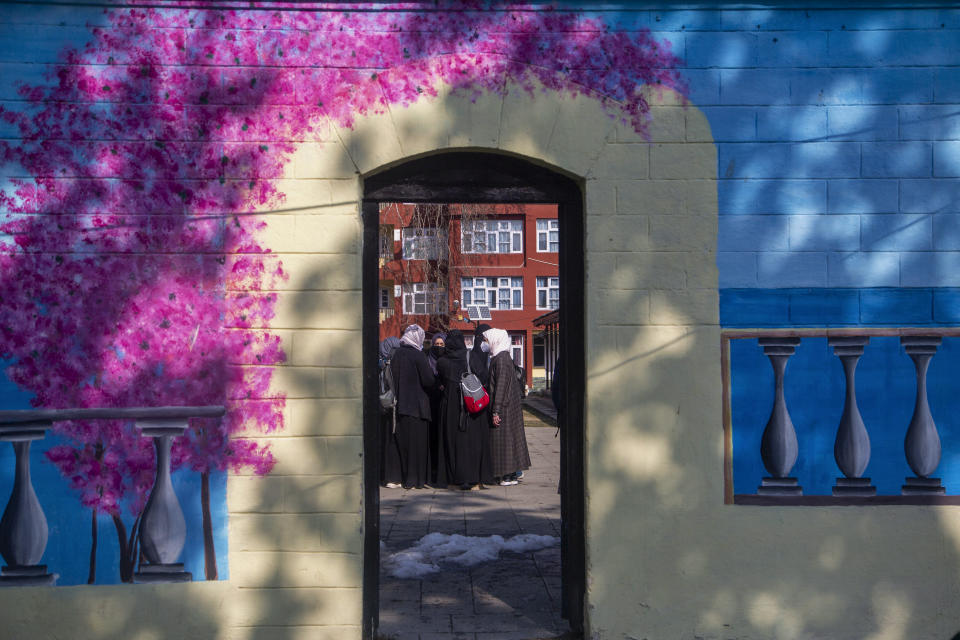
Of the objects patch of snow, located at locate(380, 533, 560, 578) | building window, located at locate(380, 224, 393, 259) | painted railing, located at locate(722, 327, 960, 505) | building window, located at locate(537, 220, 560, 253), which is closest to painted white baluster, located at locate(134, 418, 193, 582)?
patch of snow, located at locate(380, 533, 560, 578)

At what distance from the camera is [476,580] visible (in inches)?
232

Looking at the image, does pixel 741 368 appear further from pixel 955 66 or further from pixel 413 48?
pixel 413 48

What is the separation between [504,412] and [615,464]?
16.9 ft

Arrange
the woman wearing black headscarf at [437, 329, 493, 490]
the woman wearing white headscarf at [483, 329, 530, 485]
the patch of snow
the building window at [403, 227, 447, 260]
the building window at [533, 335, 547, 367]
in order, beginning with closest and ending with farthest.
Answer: the patch of snow < the woman wearing white headscarf at [483, 329, 530, 485] < the woman wearing black headscarf at [437, 329, 493, 490] < the building window at [403, 227, 447, 260] < the building window at [533, 335, 547, 367]

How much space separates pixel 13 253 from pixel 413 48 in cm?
249

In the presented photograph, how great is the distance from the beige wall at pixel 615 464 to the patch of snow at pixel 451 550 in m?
1.76

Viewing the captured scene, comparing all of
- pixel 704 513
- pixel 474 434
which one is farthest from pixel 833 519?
pixel 474 434

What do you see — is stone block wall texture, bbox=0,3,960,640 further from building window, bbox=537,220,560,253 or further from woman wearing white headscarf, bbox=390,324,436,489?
building window, bbox=537,220,560,253

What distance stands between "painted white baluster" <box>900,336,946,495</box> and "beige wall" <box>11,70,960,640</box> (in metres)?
0.13

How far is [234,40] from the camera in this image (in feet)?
15.0

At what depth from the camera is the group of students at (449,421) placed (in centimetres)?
958

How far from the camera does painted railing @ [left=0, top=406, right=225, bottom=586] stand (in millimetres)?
4395

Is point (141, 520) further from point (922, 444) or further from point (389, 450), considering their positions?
point (389, 450)

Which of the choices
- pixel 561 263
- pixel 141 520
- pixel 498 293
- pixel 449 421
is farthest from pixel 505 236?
pixel 141 520
